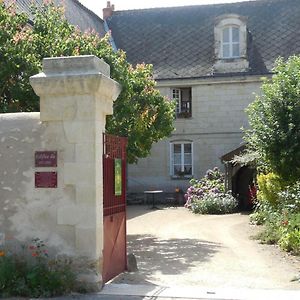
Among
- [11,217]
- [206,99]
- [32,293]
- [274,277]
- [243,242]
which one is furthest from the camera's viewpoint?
Answer: [206,99]

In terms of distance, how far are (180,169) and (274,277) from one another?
16753 millimetres

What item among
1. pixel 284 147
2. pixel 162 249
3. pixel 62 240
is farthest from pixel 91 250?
pixel 284 147

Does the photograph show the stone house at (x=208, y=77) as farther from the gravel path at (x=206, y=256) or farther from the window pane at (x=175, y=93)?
the gravel path at (x=206, y=256)

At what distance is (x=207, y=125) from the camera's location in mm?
25234

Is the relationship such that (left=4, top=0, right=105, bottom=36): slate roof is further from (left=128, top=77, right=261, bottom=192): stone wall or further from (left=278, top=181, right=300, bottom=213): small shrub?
(left=278, top=181, right=300, bottom=213): small shrub

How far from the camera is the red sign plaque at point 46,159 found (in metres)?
7.67

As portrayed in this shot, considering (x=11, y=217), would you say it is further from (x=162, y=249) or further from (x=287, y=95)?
(x=287, y=95)

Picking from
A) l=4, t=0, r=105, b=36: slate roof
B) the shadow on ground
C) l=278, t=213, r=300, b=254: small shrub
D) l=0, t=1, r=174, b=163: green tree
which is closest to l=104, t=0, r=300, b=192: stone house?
l=4, t=0, r=105, b=36: slate roof

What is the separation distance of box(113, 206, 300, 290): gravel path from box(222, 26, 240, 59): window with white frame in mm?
10017

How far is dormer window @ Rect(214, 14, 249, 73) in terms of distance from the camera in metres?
24.8

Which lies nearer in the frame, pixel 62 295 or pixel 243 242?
pixel 62 295

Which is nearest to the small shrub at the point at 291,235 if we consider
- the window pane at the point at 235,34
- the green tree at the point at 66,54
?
the green tree at the point at 66,54

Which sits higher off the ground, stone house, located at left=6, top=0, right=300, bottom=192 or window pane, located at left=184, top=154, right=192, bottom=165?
stone house, located at left=6, top=0, right=300, bottom=192

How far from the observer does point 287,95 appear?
12.2 meters
